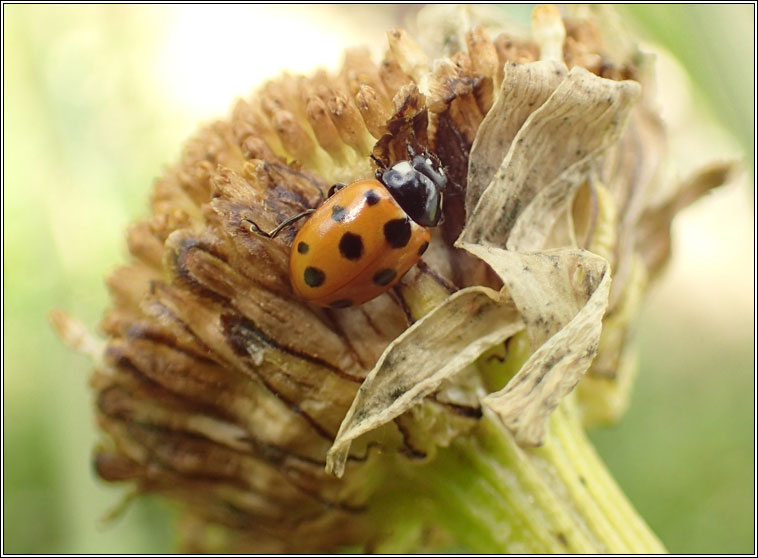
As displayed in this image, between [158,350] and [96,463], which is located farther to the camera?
[96,463]

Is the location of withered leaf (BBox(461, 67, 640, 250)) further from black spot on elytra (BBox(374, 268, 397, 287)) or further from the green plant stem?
the green plant stem

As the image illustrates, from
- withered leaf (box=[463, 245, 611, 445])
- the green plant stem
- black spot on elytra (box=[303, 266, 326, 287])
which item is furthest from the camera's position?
the green plant stem

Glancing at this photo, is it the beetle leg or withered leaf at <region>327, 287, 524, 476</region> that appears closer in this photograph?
withered leaf at <region>327, 287, 524, 476</region>

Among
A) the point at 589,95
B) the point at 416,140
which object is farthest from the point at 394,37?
the point at 589,95

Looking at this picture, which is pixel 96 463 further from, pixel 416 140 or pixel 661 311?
pixel 661 311

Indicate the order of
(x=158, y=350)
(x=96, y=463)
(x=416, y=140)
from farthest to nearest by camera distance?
(x=96, y=463) < (x=158, y=350) < (x=416, y=140)

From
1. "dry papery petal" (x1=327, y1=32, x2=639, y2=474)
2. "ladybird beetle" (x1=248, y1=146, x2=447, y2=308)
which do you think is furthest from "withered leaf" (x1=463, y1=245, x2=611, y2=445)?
"ladybird beetle" (x1=248, y1=146, x2=447, y2=308)

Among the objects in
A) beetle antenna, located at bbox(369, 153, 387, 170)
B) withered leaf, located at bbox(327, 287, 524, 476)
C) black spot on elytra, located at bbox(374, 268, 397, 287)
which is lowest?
withered leaf, located at bbox(327, 287, 524, 476)
